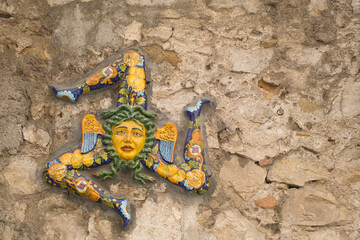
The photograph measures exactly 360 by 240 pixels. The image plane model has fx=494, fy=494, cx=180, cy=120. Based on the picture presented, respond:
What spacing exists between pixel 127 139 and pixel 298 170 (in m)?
0.87

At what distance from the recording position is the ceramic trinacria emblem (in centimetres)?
233

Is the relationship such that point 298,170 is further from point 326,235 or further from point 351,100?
point 351,100

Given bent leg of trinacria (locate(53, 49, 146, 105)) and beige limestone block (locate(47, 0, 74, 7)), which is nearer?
bent leg of trinacria (locate(53, 49, 146, 105))

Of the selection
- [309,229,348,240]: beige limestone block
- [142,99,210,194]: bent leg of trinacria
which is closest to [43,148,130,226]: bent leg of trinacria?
[142,99,210,194]: bent leg of trinacria

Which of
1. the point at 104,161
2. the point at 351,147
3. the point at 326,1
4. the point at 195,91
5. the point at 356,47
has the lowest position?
the point at 104,161

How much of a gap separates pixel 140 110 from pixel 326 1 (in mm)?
1168

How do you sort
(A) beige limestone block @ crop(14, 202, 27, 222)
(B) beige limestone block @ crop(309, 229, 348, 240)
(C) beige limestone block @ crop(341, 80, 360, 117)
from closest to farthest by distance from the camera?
(A) beige limestone block @ crop(14, 202, 27, 222) → (B) beige limestone block @ crop(309, 229, 348, 240) → (C) beige limestone block @ crop(341, 80, 360, 117)

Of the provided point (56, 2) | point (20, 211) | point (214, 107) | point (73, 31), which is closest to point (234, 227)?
point (214, 107)

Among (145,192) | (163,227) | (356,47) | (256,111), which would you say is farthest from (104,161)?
(356,47)

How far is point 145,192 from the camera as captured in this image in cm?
240

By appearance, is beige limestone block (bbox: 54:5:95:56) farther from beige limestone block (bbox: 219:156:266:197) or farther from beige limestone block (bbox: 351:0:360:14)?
beige limestone block (bbox: 351:0:360:14)

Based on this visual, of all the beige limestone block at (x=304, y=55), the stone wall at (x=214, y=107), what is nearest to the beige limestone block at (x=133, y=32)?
the stone wall at (x=214, y=107)

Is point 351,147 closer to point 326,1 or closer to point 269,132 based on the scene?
point 269,132

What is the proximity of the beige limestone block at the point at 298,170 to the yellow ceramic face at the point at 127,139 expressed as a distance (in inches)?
26.7
